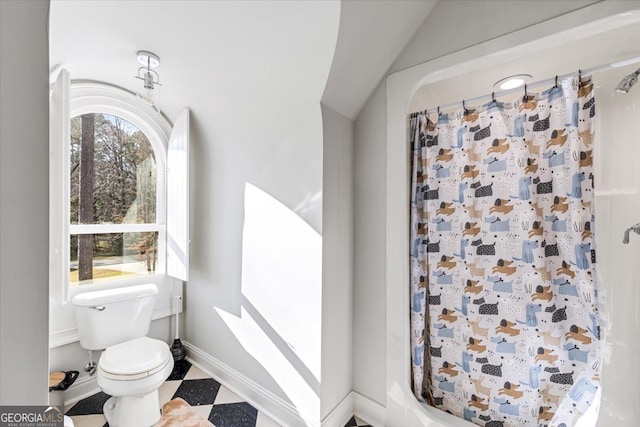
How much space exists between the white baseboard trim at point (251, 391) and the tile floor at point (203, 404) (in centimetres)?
3

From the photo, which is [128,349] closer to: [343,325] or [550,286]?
[343,325]

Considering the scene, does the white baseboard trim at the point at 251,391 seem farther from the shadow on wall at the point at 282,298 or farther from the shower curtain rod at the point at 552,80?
the shower curtain rod at the point at 552,80

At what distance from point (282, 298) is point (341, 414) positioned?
80cm

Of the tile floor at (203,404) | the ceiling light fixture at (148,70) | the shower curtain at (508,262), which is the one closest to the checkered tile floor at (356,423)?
the tile floor at (203,404)

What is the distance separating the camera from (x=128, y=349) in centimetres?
177

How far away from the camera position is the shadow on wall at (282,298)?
159 centimetres

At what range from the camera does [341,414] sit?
1.71 meters

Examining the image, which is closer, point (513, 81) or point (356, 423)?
point (513, 81)

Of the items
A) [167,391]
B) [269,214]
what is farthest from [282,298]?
[167,391]

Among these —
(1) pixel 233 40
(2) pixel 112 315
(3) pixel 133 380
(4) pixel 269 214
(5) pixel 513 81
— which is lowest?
(3) pixel 133 380

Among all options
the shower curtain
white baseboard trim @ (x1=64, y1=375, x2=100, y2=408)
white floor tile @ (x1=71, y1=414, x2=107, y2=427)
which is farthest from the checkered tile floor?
white baseboard trim @ (x1=64, y1=375, x2=100, y2=408)

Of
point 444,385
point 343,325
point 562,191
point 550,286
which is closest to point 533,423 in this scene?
point 444,385

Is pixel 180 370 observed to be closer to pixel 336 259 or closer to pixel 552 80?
pixel 336 259

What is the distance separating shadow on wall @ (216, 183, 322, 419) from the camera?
5.22 feet
